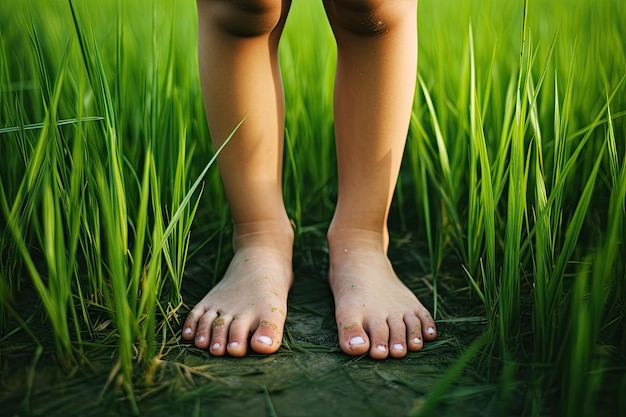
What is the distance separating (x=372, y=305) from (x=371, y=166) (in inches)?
9.2

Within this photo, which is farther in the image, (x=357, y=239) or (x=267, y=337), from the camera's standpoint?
(x=357, y=239)

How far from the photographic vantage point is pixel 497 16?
1864 millimetres

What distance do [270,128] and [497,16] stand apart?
3.76 ft

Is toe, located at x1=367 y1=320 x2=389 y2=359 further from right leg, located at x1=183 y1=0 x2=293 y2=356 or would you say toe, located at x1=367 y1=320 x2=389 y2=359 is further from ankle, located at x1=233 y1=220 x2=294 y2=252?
ankle, located at x1=233 y1=220 x2=294 y2=252

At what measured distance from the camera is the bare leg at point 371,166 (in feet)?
2.98

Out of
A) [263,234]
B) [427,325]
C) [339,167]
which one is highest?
[339,167]

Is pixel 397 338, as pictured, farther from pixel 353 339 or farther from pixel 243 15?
pixel 243 15

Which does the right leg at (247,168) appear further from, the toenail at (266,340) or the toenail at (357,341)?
the toenail at (357,341)

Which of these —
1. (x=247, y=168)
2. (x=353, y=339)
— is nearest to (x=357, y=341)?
(x=353, y=339)

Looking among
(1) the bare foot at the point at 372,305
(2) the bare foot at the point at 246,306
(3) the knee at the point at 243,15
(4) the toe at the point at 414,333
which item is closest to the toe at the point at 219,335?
(2) the bare foot at the point at 246,306

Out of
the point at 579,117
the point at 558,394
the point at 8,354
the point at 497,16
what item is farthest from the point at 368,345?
the point at 497,16

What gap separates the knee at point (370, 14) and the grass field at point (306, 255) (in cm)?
15

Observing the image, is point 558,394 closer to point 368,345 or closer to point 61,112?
point 368,345

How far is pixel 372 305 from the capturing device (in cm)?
99
